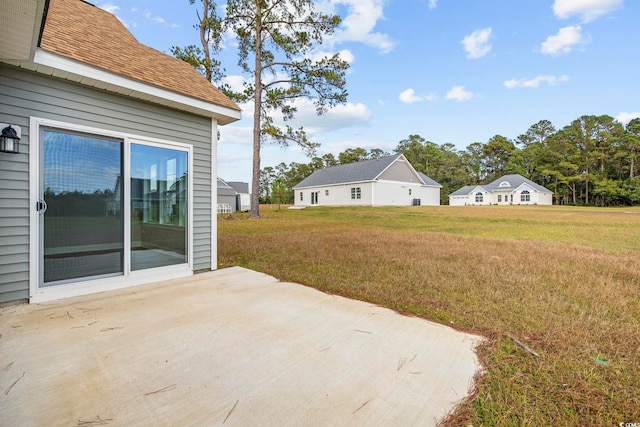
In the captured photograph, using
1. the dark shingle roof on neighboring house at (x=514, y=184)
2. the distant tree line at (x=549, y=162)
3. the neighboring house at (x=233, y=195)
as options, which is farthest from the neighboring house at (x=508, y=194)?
the neighboring house at (x=233, y=195)

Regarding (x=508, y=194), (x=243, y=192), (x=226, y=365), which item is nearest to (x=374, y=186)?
(x=243, y=192)

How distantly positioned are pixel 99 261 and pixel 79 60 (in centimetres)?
223

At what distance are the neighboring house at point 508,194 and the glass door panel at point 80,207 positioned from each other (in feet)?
145

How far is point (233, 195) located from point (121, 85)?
899 inches

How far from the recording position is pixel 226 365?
1.86 meters

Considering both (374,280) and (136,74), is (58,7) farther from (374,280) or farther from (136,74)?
(374,280)

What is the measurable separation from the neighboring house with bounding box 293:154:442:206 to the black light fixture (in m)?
22.8

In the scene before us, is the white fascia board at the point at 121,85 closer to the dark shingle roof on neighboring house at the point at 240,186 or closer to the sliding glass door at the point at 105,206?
the sliding glass door at the point at 105,206

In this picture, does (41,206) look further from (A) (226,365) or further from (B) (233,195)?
(B) (233,195)

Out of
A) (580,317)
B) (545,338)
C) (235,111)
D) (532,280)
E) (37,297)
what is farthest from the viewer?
(235,111)

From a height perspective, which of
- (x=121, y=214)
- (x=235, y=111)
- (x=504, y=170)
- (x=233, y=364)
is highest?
(x=504, y=170)

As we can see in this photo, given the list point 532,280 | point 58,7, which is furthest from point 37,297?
point 532,280

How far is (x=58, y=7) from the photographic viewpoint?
4.06 m

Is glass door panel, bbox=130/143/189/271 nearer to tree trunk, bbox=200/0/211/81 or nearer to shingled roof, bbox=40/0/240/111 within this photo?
shingled roof, bbox=40/0/240/111
